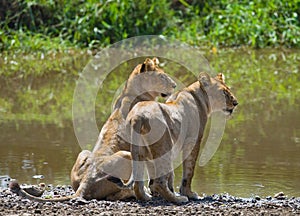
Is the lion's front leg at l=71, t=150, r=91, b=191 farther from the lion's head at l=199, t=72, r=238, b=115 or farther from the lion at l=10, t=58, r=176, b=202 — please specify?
the lion's head at l=199, t=72, r=238, b=115

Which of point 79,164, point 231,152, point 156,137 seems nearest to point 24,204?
point 79,164

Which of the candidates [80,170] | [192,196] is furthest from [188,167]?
[80,170]

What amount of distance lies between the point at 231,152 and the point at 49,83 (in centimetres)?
606

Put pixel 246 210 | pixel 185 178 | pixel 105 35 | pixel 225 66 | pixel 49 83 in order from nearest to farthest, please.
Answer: pixel 246 210 → pixel 185 178 → pixel 49 83 → pixel 225 66 → pixel 105 35

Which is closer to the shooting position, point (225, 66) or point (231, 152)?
point (231, 152)

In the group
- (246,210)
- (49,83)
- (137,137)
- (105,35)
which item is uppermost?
(105,35)

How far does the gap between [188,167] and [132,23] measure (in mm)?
12227

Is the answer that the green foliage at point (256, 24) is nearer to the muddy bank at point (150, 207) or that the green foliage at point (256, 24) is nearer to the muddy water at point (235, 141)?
the muddy water at point (235, 141)

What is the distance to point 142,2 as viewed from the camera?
64.5 ft

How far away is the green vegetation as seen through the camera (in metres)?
19.3

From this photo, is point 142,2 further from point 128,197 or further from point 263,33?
point 128,197

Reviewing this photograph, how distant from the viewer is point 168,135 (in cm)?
725

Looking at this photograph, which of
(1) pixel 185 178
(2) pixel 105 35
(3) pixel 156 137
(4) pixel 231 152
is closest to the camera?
(3) pixel 156 137

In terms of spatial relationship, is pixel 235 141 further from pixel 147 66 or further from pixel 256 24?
pixel 256 24
